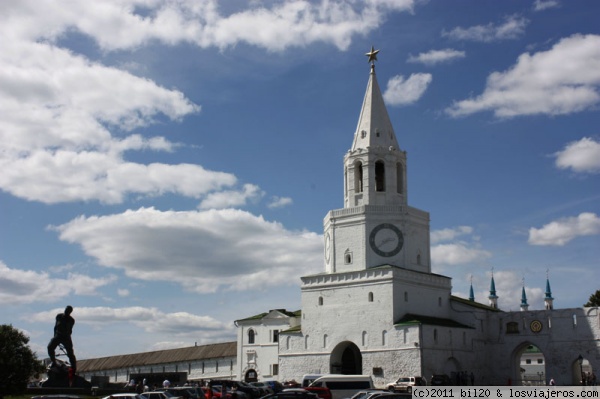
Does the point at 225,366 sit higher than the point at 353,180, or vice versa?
the point at 353,180

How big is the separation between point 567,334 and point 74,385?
3637 centimetres

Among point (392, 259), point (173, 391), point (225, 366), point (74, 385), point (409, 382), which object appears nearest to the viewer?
point (173, 391)

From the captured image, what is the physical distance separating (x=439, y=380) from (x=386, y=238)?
476 inches

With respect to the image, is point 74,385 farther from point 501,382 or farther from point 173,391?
point 501,382

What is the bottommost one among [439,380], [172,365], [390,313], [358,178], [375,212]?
[439,380]

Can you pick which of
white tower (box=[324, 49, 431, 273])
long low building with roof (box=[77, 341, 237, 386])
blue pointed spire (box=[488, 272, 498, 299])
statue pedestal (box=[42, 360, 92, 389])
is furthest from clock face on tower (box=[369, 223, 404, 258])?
blue pointed spire (box=[488, 272, 498, 299])

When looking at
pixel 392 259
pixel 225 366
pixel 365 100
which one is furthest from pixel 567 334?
pixel 225 366

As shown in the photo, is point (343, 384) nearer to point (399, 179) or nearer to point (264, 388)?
point (264, 388)

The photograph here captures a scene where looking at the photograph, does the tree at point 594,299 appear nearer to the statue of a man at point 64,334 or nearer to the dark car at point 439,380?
the dark car at point 439,380

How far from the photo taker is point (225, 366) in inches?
2670

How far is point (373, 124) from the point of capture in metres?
58.7

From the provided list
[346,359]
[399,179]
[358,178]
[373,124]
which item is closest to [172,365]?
[346,359]

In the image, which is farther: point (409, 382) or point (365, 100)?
point (365, 100)

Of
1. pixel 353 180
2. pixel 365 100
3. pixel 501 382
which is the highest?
pixel 365 100
